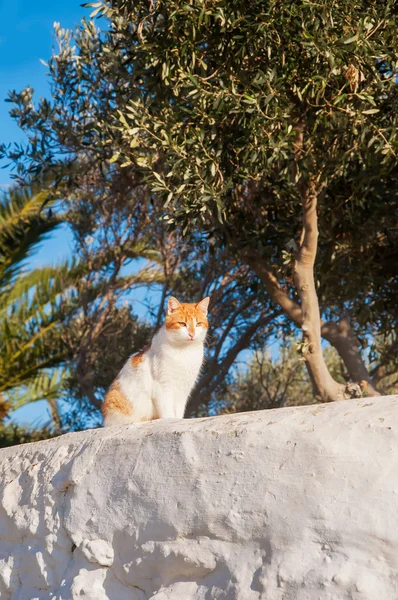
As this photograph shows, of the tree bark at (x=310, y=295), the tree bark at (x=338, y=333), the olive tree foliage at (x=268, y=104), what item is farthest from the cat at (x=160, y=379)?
the tree bark at (x=338, y=333)

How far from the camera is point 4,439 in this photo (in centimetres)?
1555

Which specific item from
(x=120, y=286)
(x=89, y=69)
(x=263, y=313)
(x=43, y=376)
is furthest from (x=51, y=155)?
(x=43, y=376)

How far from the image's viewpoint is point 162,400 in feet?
22.4

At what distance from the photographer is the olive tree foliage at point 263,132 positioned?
7.85 metres

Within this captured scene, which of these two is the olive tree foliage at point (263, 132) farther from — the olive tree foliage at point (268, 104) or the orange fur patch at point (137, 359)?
the orange fur patch at point (137, 359)

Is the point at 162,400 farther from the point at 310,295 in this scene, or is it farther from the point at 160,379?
the point at 310,295

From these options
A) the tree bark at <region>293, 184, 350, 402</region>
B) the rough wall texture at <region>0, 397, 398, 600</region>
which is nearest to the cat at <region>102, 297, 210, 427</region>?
the rough wall texture at <region>0, 397, 398, 600</region>

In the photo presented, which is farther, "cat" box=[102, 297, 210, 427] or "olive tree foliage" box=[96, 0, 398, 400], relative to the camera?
"olive tree foliage" box=[96, 0, 398, 400]

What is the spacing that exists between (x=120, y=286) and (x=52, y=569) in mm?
8917

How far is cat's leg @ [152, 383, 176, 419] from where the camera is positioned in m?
6.82

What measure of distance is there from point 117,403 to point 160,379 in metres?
0.45

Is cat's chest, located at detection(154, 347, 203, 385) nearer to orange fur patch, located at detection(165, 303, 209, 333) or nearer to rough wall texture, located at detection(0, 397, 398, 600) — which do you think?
orange fur patch, located at detection(165, 303, 209, 333)

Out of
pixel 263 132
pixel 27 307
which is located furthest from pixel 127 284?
pixel 263 132

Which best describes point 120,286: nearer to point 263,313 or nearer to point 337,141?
point 263,313
